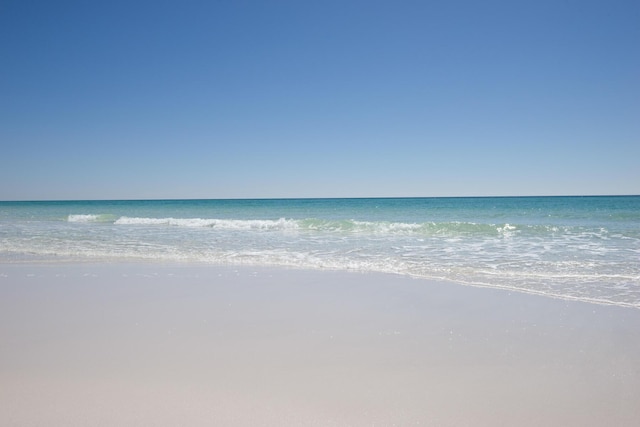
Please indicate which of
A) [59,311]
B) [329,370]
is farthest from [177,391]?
[59,311]

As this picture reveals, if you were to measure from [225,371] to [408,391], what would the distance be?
153 centimetres

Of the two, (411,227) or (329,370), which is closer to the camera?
(329,370)

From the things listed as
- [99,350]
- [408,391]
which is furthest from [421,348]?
[99,350]

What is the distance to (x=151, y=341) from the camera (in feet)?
13.8

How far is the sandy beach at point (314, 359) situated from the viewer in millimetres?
2854

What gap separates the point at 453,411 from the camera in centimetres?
287

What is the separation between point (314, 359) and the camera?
12.3 ft

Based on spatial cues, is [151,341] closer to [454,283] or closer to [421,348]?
[421,348]

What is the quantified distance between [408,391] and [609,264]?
819cm

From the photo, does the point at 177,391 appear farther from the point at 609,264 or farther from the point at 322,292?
the point at 609,264

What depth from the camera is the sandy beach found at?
2854mm

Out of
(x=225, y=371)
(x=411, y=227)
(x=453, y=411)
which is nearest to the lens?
(x=453, y=411)

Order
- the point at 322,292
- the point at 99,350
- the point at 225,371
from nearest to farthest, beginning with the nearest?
the point at 225,371 → the point at 99,350 → the point at 322,292

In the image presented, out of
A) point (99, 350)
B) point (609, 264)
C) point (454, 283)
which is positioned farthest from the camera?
point (609, 264)
